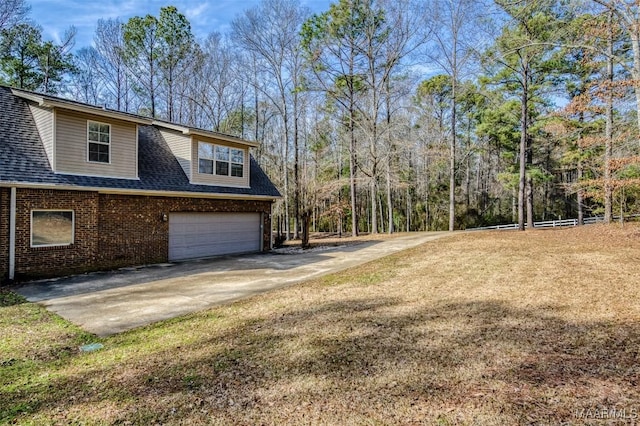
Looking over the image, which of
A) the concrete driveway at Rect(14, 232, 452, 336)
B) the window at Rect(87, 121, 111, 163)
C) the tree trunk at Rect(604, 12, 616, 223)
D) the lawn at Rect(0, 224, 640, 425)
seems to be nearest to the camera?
the lawn at Rect(0, 224, 640, 425)

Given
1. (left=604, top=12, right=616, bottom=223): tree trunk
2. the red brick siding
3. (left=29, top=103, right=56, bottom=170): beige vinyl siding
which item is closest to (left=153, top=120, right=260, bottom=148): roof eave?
(left=29, top=103, right=56, bottom=170): beige vinyl siding

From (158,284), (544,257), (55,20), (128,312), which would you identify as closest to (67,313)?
(128,312)

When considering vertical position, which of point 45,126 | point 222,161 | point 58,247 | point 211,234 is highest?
point 45,126

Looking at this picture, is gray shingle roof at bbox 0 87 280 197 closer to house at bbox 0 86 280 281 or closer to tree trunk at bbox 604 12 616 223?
house at bbox 0 86 280 281

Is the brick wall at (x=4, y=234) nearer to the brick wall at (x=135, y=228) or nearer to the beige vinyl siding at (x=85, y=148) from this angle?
the beige vinyl siding at (x=85, y=148)

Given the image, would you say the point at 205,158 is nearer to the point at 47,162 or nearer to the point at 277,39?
the point at 47,162

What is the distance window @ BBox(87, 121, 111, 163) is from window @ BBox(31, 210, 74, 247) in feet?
5.97

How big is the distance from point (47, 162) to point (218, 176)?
5264 mm

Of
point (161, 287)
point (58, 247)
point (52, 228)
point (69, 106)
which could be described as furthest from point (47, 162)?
point (161, 287)

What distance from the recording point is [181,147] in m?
12.7

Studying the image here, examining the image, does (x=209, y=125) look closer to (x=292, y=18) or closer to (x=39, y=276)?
(x=292, y=18)

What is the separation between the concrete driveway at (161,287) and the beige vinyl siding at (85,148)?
2969 millimetres

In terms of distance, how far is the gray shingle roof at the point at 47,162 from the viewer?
8.55 metres

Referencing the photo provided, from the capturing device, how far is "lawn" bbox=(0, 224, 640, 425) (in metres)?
2.83
